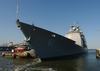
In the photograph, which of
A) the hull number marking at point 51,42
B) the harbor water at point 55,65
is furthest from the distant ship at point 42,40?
the harbor water at point 55,65

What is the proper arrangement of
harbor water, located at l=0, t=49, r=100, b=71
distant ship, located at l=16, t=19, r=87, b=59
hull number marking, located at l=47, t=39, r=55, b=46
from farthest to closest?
1. hull number marking, located at l=47, t=39, r=55, b=46
2. distant ship, located at l=16, t=19, r=87, b=59
3. harbor water, located at l=0, t=49, r=100, b=71

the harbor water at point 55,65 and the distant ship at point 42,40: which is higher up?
the distant ship at point 42,40

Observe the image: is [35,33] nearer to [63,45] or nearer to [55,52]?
[55,52]

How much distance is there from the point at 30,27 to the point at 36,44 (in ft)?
7.57

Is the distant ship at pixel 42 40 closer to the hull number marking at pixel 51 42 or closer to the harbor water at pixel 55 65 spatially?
the hull number marking at pixel 51 42

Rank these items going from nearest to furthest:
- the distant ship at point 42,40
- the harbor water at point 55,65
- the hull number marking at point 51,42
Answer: the harbor water at point 55,65
the distant ship at point 42,40
the hull number marking at point 51,42

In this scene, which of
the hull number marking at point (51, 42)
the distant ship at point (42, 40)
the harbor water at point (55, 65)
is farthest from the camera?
the hull number marking at point (51, 42)

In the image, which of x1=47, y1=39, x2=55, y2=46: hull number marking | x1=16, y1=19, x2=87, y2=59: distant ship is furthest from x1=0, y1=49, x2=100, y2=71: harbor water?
x1=47, y1=39, x2=55, y2=46: hull number marking

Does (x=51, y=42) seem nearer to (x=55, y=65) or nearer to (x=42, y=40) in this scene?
(x=42, y=40)

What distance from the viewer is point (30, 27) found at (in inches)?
375

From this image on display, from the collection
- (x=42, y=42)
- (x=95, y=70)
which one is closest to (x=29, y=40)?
(x=42, y=42)

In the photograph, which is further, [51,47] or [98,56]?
[98,56]

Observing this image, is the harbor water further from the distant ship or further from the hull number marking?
the hull number marking

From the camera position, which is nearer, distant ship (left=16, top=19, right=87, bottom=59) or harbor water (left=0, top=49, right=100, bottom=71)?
harbor water (left=0, top=49, right=100, bottom=71)
